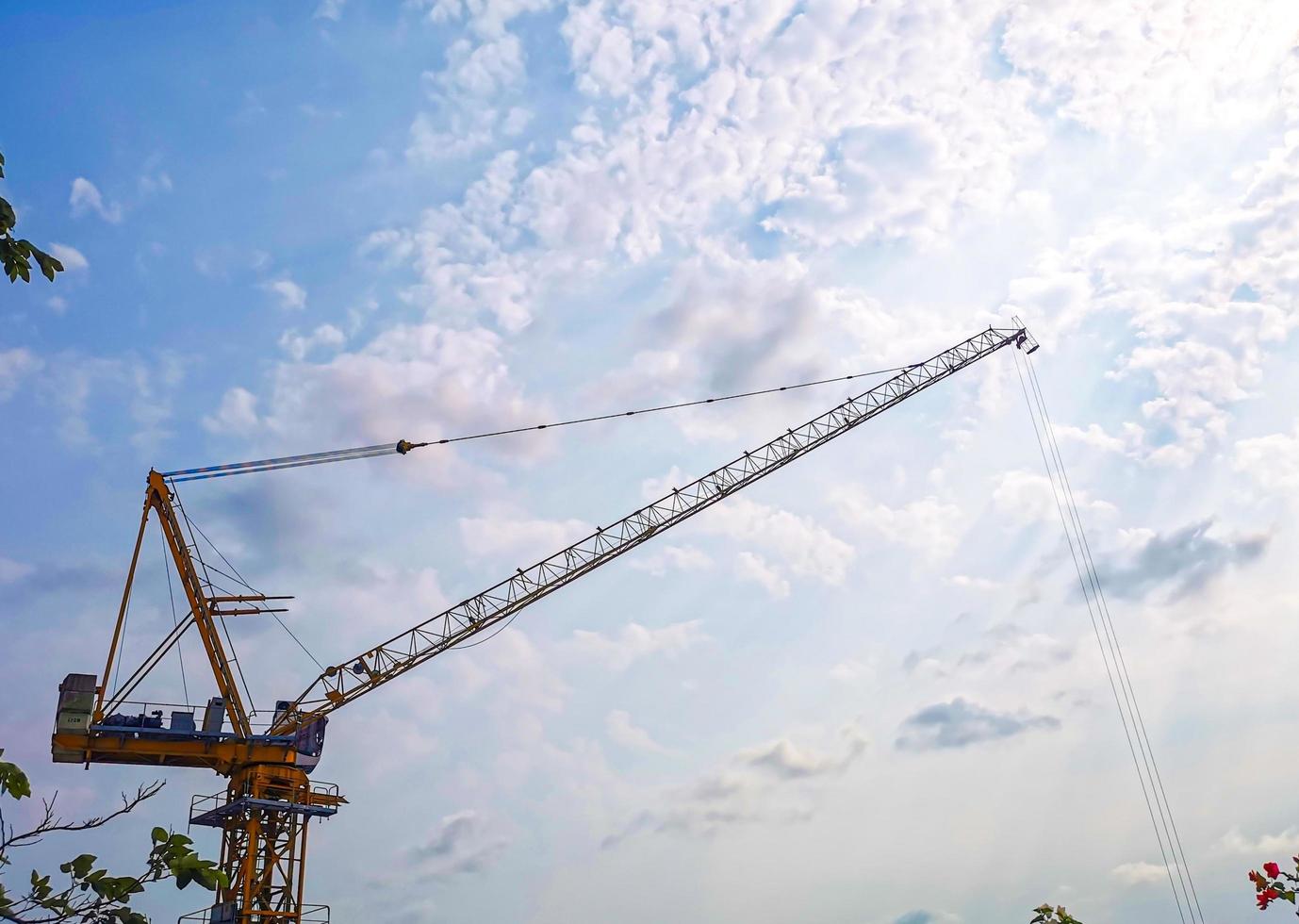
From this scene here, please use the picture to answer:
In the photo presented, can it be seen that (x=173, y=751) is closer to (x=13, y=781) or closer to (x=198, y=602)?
(x=198, y=602)

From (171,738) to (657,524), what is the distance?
50.8 metres

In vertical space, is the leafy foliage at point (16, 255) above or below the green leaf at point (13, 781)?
above

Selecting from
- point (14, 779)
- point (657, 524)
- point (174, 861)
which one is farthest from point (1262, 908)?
point (657, 524)

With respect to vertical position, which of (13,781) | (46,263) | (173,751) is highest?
(173,751)

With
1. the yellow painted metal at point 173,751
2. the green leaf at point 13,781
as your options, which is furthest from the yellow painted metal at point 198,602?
the green leaf at point 13,781

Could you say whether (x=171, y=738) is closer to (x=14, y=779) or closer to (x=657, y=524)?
(x=657, y=524)

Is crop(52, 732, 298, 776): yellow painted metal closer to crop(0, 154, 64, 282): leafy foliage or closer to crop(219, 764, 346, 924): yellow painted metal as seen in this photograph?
crop(219, 764, 346, 924): yellow painted metal

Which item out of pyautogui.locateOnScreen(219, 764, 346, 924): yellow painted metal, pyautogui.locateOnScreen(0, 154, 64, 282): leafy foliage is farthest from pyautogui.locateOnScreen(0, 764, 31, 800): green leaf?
pyautogui.locateOnScreen(219, 764, 346, 924): yellow painted metal

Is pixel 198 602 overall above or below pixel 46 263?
above

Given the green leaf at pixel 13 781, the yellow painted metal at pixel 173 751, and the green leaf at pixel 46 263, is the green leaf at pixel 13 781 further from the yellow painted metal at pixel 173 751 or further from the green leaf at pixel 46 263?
the yellow painted metal at pixel 173 751

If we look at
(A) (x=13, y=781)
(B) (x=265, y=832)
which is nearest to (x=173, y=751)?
(B) (x=265, y=832)

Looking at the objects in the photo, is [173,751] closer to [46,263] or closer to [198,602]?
[198,602]

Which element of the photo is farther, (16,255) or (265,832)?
(265,832)

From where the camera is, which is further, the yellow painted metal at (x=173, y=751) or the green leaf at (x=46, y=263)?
the yellow painted metal at (x=173, y=751)
